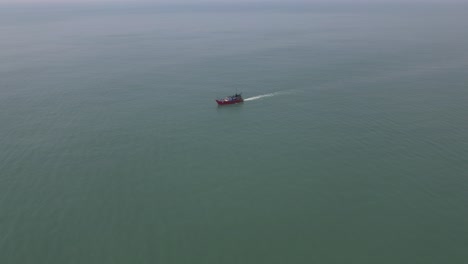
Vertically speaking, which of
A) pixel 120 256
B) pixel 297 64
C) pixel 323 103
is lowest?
pixel 120 256

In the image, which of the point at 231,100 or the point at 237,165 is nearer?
the point at 237,165

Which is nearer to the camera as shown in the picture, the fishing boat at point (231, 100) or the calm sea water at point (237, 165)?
the calm sea water at point (237, 165)

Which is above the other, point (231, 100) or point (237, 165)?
point (231, 100)

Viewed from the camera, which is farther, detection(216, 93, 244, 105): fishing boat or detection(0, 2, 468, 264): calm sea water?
detection(216, 93, 244, 105): fishing boat

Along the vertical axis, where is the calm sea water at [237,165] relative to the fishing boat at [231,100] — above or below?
below

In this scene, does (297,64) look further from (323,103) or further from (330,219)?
(330,219)

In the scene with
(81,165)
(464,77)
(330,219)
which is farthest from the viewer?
(464,77)

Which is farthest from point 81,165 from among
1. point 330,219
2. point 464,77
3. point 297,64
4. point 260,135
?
point 464,77

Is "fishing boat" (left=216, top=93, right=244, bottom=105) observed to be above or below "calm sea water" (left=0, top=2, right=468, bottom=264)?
above
